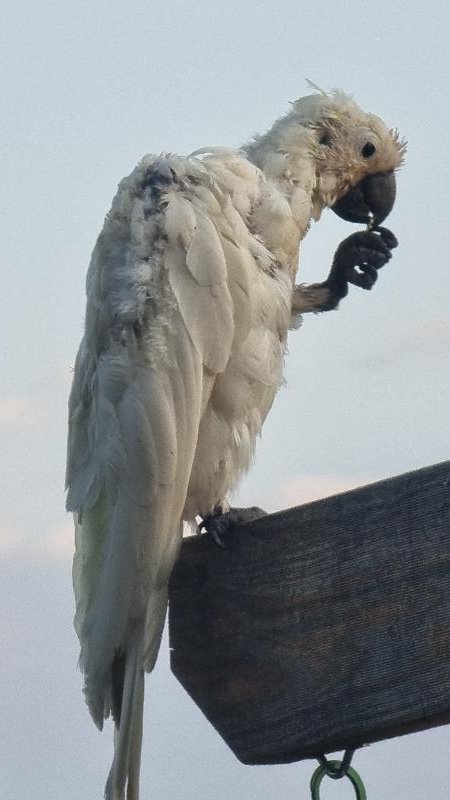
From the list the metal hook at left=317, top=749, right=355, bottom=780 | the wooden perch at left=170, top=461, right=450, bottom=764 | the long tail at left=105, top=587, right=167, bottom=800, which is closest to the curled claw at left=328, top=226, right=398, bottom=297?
the long tail at left=105, top=587, right=167, bottom=800

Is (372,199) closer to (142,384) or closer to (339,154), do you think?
(339,154)

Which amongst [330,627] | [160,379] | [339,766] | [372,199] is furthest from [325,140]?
[339,766]

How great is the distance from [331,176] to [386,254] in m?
0.30

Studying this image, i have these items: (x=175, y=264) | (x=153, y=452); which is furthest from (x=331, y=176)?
(x=153, y=452)

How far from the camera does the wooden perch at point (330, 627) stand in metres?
1.83

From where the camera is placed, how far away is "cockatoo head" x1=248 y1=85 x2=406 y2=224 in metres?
3.66

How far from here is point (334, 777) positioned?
194cm

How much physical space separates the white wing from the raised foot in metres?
0.11

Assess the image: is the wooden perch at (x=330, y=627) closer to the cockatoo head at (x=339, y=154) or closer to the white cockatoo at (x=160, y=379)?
the white cockatoo at (x=160, y=379)

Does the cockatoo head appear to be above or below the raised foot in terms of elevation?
above

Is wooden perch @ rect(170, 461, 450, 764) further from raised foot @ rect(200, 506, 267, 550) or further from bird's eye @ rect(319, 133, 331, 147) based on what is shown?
bird's eye @ rect(319, 133, 331, 147)

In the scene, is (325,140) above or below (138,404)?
above

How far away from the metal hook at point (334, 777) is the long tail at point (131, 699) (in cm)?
80

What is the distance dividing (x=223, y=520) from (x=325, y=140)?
1508mm
